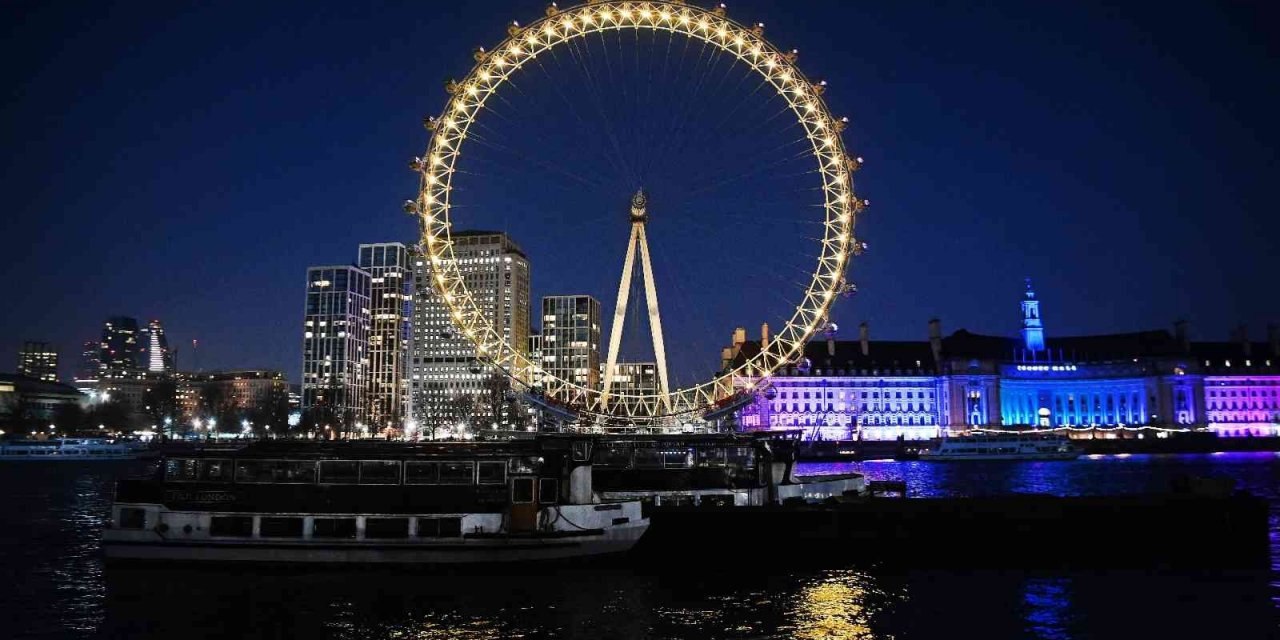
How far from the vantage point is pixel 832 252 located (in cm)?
5053

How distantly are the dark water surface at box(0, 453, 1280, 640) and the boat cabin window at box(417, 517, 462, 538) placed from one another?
1.79 meters

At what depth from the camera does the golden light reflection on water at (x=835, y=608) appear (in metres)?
26.4

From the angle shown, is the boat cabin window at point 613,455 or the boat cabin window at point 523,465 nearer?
the boat cabin window at point 523,465

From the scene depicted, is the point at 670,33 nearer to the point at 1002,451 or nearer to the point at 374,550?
the point at 374,550

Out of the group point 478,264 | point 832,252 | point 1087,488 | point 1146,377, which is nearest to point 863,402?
point 1146,377

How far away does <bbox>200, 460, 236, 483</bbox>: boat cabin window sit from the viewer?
37.3 m

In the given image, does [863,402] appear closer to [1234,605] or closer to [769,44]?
[769,44]

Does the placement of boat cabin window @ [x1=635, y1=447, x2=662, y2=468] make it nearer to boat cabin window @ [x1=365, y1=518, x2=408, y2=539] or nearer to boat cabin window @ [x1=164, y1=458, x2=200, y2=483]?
boat cabin window @ [x1=365, y1=518, x2=408, y2=539]

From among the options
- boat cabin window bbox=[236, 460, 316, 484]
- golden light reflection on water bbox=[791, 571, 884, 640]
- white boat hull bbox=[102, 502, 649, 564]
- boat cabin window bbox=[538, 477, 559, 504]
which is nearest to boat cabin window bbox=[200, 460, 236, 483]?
boat cabin window bbox=[236, 460, 316, 484]

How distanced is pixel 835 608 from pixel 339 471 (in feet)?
61.9

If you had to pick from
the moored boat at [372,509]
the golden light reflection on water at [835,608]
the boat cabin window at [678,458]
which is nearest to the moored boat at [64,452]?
the moored boat at [372,509]

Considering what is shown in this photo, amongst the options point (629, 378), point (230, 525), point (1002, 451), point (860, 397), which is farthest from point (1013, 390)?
point (230, 525)

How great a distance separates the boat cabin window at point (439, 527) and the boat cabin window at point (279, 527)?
4.55m

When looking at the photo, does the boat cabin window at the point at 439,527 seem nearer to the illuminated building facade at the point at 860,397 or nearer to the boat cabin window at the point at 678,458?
the boat cabin window at the point at 678,458
